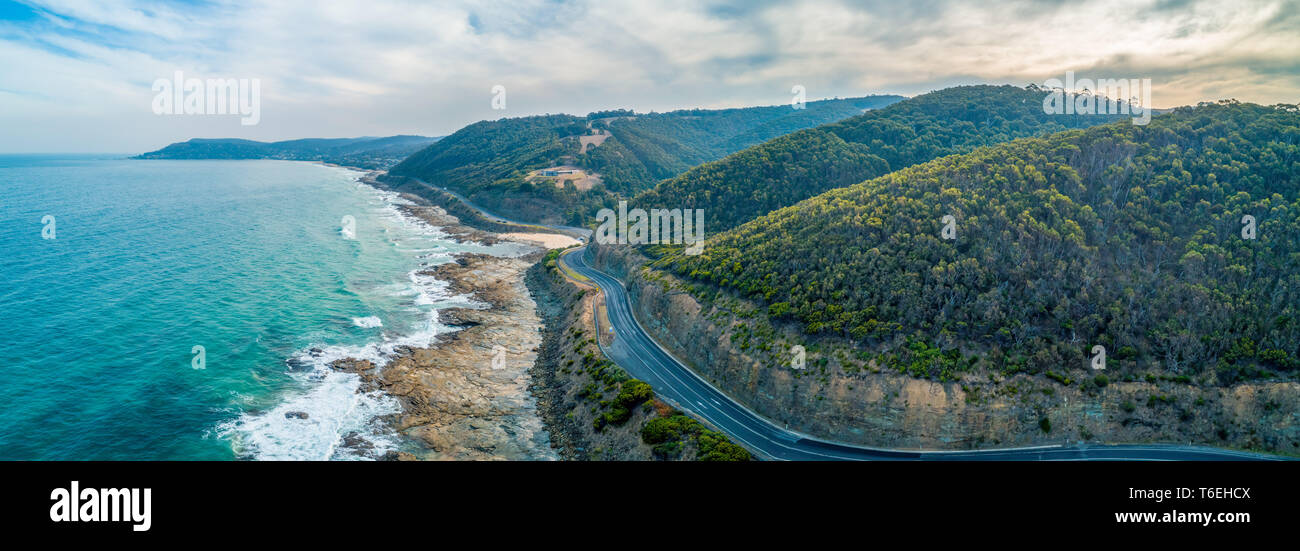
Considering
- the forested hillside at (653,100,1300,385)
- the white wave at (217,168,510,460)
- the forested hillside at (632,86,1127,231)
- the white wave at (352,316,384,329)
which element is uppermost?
the forested hillside at (632,86,1127,231)

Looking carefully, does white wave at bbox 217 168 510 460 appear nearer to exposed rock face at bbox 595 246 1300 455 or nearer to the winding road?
the winding road

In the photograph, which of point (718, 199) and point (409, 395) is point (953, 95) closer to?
point (718, 199)

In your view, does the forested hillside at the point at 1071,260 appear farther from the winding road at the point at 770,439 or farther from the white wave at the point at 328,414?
the white wave at the point at 328,414

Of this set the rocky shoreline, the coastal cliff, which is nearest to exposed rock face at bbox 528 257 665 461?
the coastal cliff

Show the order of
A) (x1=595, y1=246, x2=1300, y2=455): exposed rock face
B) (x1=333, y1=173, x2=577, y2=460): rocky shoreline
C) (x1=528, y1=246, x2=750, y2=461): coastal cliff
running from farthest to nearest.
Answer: (x1=333, y1=173, x2=577, y2=460): rocky shoreline
(x1=528, y1=246, x2=750, y2=461): coastal cliff
(x1=595, y1=246, x2=1300, y2=455): exposed rock face

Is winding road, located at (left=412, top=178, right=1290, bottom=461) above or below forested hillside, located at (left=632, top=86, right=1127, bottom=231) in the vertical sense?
below
